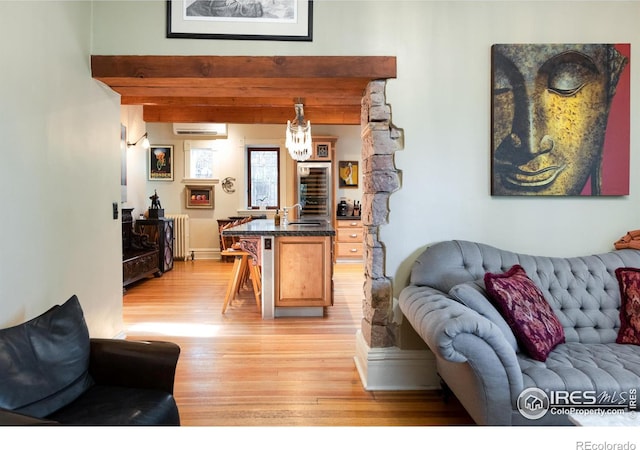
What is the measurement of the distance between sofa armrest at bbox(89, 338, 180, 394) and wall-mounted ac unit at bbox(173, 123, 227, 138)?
21.3 feet

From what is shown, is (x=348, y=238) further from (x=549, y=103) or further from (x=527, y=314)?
(x=527, y=314)

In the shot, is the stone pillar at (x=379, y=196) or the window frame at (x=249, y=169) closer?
the stone pillar at (x=379, y=196)

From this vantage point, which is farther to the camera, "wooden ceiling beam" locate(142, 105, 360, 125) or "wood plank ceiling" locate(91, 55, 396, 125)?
"wooden ceiling beam" locate(142, 105, 360, 125)

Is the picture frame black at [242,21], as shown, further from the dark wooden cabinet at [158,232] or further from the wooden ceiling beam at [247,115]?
the dark wooden cabinet at [158,232]

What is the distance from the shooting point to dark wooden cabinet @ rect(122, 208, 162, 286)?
5062mm

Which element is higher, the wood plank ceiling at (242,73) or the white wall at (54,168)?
the wood plank ceiling at (242,73)

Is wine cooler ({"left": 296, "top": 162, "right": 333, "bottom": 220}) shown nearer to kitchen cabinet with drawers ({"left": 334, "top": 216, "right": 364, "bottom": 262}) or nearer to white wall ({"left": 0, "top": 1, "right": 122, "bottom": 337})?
kitchen cabinet with drawers ({"left": 334, "top": 216, "right": 364, "bottom": 262})

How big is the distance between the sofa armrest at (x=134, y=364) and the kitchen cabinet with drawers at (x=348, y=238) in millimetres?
→ 5695

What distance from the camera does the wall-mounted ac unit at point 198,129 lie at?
7.49 m

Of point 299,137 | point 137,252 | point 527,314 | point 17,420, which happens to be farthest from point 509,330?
point 137,252

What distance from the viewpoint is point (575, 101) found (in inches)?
94.9

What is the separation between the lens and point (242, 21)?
240 centimetres

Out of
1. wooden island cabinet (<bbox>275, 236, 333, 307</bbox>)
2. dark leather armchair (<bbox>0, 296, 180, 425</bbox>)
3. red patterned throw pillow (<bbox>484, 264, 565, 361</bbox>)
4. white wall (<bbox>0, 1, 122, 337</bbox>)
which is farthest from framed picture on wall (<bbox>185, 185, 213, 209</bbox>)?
red patterned throw pillow (<bbox>484, 264, 565, 361</bbox>)

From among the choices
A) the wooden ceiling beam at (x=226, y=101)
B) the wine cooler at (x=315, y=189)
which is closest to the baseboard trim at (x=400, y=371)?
the wooden ceiling beam at (x=226, y=101)
